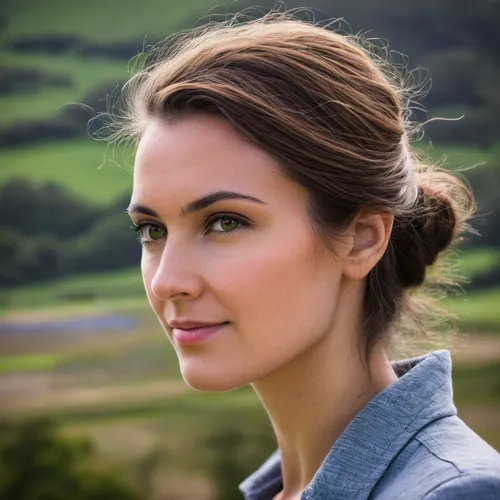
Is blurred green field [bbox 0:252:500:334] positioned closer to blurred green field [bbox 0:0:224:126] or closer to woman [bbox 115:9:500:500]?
blurred green field [bbox 0:0:224:126]

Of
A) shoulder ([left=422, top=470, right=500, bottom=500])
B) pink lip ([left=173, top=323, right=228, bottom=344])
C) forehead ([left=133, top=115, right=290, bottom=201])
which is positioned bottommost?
shoulder ([left=422, top=470, right=500, bottom=500])

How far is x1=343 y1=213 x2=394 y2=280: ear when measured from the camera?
5.54 ft

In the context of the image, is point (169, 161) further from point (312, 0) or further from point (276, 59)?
point (312, 0)

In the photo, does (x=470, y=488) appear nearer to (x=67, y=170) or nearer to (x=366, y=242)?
(x=366, y=242)

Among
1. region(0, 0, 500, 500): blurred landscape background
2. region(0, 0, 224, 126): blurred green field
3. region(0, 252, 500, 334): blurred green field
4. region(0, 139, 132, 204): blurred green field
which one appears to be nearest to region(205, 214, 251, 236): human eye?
region(0, 0, 500, 500): blurred landscape background

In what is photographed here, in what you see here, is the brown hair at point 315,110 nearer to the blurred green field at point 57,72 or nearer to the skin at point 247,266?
the skin at point 247,266

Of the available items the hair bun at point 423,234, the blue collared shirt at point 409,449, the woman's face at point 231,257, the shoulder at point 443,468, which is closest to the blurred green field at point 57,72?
the hair bun at point 423,234

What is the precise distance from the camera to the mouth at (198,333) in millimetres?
1594

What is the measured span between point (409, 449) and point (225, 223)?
1.57ft

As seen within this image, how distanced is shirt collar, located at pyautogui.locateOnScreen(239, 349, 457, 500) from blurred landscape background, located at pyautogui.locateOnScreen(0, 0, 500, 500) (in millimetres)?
2188

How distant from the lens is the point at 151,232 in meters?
1.70

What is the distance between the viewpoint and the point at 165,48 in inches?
80.4

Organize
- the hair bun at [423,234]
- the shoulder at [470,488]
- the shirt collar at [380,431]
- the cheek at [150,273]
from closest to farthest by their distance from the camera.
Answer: the shoulder at [470,488]
the shirt collar at [380,431]
the cheek at [150,273]
the hair bun at [423,234]

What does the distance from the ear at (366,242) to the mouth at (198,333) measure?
261 mm
